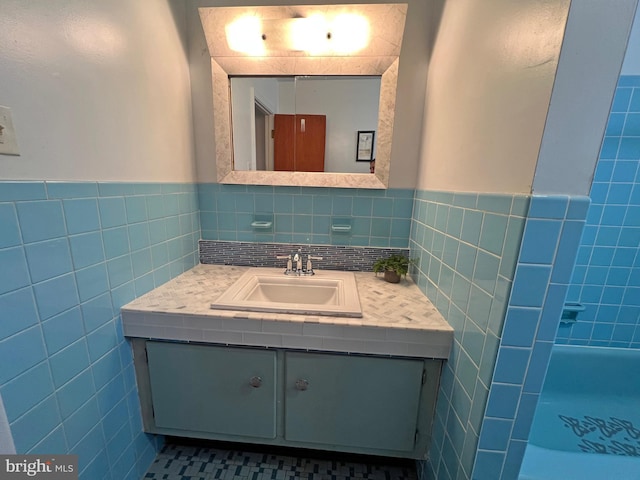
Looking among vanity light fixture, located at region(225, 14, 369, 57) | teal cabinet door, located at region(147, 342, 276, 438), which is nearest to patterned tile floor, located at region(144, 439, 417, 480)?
teal cabinet door, located at region(147, 342, 276, 438)

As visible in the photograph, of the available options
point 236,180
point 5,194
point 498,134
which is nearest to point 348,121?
point 236,180

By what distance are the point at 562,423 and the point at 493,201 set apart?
152 cm

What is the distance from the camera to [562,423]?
4.41 ft

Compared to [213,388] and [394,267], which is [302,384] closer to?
[213,388]

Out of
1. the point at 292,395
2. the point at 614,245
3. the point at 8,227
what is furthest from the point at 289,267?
the point at 614,245

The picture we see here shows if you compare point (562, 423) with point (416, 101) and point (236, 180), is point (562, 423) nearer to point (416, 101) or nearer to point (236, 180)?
point (416, 101)

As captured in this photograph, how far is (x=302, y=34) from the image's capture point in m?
1.21

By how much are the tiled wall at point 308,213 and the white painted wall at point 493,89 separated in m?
0.34

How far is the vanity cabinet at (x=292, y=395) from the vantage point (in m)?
0.97

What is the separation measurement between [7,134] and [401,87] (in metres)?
1.43

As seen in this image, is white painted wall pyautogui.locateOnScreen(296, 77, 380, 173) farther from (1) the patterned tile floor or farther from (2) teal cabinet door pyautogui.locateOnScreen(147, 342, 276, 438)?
(1) the patterned tile floor

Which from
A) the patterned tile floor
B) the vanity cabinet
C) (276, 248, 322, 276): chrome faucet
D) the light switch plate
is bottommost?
the patterned tile floor

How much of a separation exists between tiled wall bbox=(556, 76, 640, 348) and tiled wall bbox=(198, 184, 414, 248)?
3.26 ft

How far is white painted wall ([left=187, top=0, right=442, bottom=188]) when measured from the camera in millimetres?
1204
